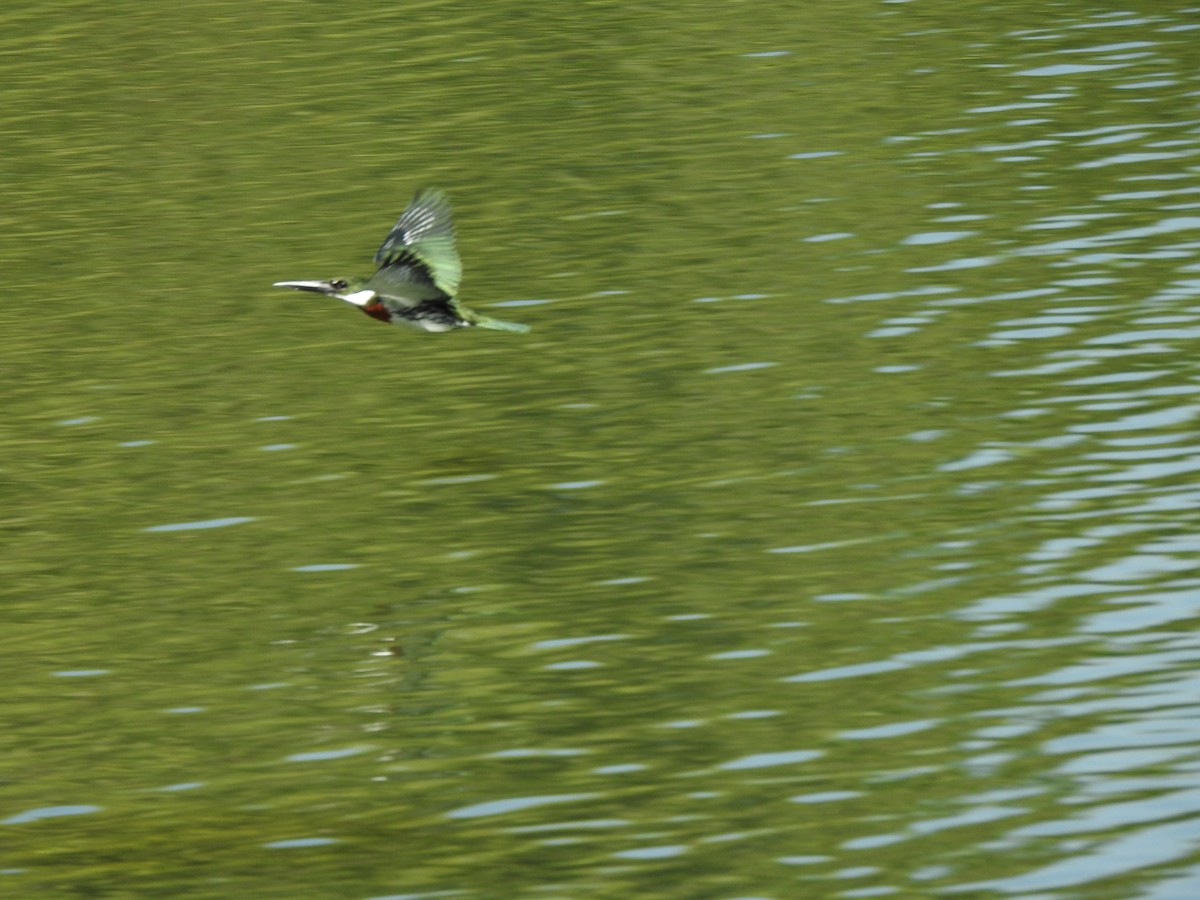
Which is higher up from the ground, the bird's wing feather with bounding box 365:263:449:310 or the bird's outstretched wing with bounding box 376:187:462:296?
the bird's outstretched wing with bounding box 376:187:462:296

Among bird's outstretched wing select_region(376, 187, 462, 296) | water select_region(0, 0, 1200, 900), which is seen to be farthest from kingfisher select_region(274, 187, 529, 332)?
water select_region(0, 0, 1200, 900)

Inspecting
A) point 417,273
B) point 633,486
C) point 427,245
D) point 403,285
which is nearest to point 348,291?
point 403,285

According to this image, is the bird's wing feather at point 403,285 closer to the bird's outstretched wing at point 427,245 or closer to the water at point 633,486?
the bird's outstretched wing at point 427,245

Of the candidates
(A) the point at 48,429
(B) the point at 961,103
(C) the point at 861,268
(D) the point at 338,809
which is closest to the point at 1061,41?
(B) the point at 961,103

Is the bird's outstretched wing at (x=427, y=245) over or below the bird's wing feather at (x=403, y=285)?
over

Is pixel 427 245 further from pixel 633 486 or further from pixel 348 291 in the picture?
pixel 633 486

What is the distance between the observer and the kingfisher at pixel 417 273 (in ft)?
56.7

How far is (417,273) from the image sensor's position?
682 inches

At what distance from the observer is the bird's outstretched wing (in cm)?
1727

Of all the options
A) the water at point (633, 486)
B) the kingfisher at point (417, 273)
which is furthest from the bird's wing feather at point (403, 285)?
the water at point (633, 486)

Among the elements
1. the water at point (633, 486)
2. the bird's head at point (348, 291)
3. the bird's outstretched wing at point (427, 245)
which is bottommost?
the water at point (633, 486)

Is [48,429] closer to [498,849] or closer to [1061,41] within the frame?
[498,849]

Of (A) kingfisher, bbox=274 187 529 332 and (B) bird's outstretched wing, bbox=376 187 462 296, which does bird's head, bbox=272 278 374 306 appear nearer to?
(A) kingfisher, bbox=274 187 529 332

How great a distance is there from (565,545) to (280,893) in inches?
191
